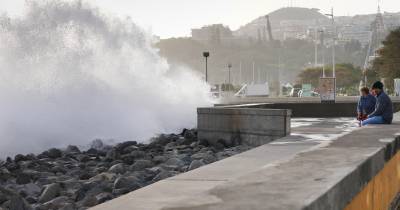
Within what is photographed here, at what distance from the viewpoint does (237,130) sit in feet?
44.1

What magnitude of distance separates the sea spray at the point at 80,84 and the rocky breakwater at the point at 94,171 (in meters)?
6.28

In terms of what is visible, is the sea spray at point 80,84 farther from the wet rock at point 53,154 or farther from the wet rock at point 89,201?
the wet rock at point 89,201

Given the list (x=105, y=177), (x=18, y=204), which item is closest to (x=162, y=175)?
(x=105, y=177)

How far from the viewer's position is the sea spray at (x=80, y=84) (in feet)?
80.3

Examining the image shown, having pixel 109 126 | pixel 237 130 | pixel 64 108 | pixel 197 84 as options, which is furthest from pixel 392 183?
pixel 197 84

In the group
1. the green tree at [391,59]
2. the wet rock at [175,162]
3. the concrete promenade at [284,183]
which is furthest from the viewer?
the green tree at [391,59]

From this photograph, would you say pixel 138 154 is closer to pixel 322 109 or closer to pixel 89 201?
pixel 89 201

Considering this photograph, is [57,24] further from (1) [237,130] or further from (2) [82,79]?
(1) [237,130]

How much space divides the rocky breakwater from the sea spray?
6282 millimetres

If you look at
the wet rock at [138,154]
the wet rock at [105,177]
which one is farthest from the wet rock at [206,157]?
the wet rock at [138,154]

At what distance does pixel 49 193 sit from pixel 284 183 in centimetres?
543

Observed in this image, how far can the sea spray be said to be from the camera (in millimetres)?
24484

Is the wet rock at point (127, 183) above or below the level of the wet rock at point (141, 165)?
above

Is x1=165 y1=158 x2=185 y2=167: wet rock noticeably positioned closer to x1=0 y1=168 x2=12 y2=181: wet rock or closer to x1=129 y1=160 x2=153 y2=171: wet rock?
x1=129 y1=160 x2=153 y2=171: wet rock
